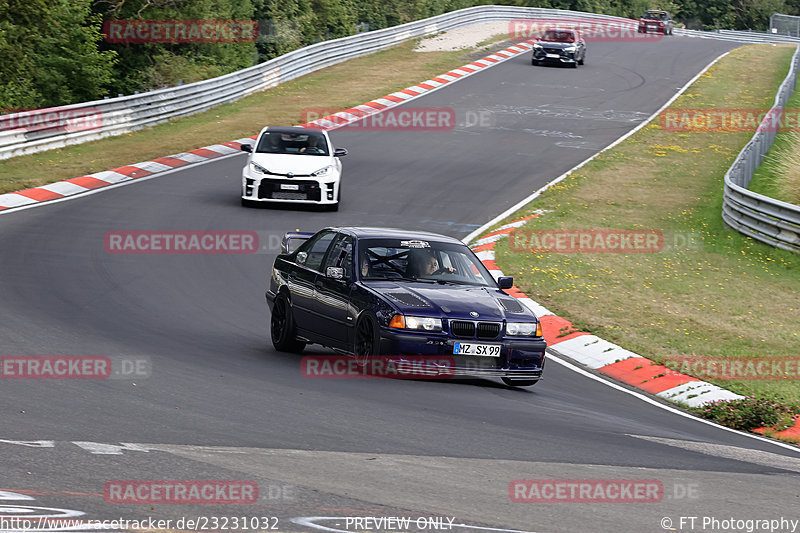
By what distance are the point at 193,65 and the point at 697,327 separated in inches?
1148

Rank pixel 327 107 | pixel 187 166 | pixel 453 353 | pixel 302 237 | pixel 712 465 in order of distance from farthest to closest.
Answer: pixel 327 107 → pixel 187 166 → pixel 302 237 → pixel 453 353 → pixel 712 465

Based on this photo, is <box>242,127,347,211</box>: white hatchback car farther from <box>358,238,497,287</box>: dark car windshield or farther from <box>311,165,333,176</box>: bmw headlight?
<box>358,238,497,287</box>: dark car windshield

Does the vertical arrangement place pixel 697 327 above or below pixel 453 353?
below

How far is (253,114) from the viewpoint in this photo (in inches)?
1358

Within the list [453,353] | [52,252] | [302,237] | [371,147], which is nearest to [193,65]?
[371,147]

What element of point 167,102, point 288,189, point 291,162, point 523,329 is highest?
point 523,329

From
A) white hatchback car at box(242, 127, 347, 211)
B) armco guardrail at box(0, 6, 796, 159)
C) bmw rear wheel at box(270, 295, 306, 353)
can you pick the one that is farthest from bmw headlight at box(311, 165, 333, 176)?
bmw rear wheel at box(270, 295, 306, 353)

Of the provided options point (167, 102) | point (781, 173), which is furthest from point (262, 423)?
point (167, 102)

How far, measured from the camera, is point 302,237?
1359 centimetres

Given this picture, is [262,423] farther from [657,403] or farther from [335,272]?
[657,403]

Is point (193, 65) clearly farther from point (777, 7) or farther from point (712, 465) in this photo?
point (777, 7)

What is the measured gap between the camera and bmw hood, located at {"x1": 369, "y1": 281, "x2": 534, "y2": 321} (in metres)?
10.6

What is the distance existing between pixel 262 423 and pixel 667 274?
11298 mm

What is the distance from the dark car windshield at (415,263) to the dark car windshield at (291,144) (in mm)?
11514
